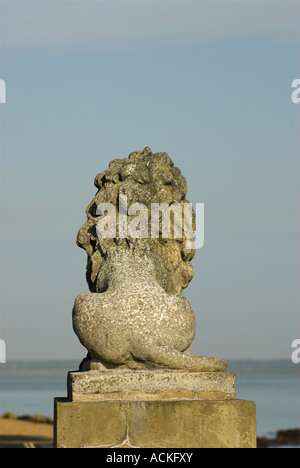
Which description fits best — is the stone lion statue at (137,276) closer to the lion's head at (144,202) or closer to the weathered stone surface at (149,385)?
the lion's head at (144,202)

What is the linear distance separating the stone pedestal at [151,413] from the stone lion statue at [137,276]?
21cm

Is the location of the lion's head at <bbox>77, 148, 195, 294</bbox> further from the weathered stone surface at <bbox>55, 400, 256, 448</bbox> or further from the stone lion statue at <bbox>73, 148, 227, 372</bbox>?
the weathered stone surface at <bbox>55, 400, 256, 448</bbox>

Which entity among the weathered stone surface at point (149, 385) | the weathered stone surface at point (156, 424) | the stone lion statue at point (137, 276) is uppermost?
the stone lion statue at point (137, 276)

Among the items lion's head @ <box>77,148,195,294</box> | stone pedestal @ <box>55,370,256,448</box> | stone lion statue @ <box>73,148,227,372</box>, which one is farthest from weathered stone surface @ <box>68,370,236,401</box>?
lion's head @ <box>77,148,195,294</box>

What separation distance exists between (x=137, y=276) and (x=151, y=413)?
137cm

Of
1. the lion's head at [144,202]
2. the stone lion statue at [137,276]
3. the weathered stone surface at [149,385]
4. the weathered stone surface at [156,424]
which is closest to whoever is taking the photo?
the weathered stone surface at [156,424]

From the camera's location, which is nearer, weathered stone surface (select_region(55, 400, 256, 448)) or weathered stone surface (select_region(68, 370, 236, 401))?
weathered stone surface (select_region(55, 400, 256, 448))

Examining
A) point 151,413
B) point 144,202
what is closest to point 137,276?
point 144,202

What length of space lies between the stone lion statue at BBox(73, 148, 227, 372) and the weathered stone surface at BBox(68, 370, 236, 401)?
13cm

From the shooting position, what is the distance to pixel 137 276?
892 cm

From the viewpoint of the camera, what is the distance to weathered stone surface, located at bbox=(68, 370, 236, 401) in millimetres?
8227

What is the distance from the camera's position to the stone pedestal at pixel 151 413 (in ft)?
26.3

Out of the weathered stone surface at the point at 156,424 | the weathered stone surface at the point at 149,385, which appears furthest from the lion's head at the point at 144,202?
the weathered stone surface at the point at 156,424

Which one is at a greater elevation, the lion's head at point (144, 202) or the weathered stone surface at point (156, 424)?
the lion's head at point (144, 202)
